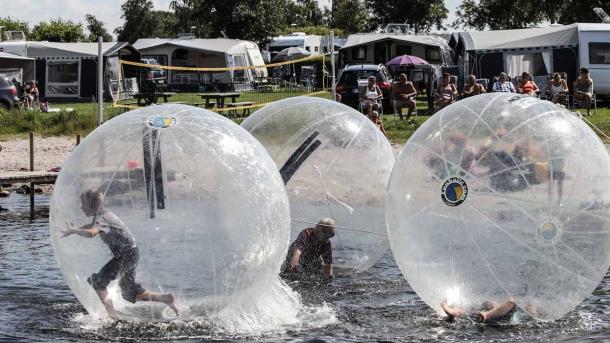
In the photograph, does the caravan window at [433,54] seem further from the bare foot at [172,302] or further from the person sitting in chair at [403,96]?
the bare foot at [172,302]

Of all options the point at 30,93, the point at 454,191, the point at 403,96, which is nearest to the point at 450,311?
the point at 454,191

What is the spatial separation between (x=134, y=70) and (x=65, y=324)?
38.5 meters

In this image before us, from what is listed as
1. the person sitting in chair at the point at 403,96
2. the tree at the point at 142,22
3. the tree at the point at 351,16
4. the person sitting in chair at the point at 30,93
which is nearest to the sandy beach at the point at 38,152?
the person sitting in chair at the point at 403,96

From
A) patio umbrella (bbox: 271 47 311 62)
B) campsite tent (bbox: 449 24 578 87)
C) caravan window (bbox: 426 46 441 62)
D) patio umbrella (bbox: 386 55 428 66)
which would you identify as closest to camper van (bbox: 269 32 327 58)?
patio umbrella (bbox: 271 47 311 62)

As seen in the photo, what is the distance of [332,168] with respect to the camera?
39.5ft

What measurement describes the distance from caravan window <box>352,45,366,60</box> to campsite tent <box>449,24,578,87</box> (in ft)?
33.2

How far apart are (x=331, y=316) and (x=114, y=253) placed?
260 centimetres

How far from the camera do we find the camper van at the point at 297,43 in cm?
6738

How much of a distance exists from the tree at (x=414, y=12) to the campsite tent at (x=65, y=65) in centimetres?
4478

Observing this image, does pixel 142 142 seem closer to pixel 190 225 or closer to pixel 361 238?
pixel 190 225

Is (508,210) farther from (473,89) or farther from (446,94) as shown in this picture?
(446,94)

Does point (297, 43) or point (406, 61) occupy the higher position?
point (297, 43)

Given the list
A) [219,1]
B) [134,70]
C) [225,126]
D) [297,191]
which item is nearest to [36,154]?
[297,191]

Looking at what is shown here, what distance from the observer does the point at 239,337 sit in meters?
9.38
